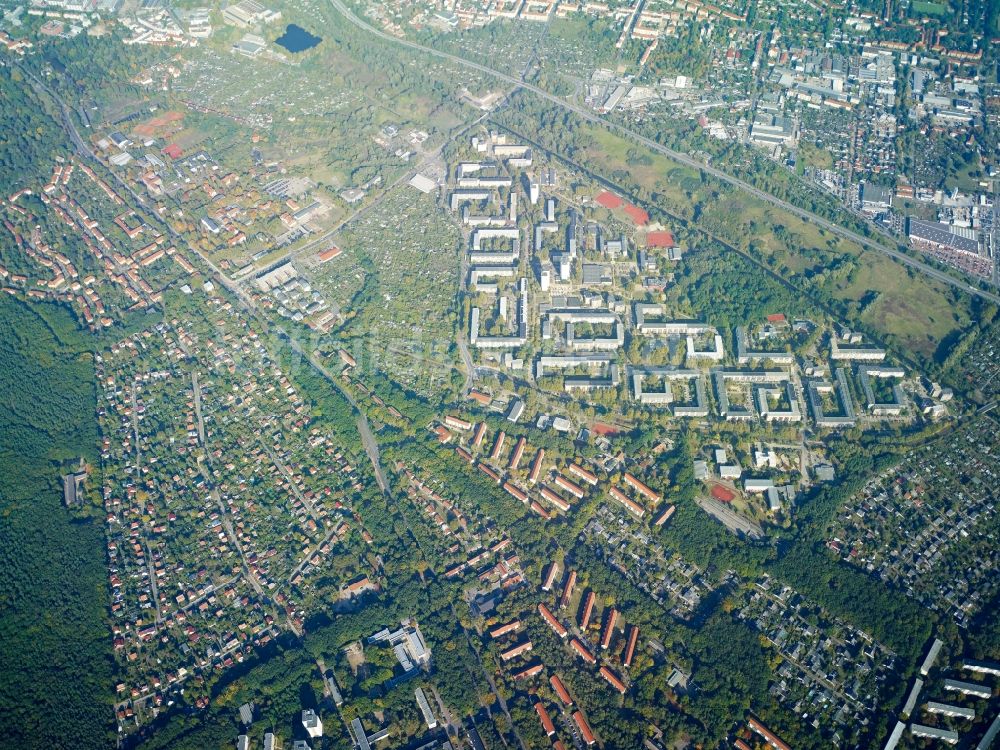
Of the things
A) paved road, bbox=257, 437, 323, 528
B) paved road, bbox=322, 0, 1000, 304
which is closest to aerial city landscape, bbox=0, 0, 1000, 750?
paved road, bbox=257, 437, 323, 528

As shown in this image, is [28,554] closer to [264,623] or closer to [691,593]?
[264,623]

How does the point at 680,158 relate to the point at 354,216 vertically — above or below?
above

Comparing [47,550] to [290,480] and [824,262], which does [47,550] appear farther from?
[824,262]

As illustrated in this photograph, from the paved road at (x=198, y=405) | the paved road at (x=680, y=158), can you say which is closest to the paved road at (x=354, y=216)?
the paved road at (x=680, y=158)

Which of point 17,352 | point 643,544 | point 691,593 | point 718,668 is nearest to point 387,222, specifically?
point 17,352

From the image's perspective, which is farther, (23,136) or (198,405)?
(23,136)

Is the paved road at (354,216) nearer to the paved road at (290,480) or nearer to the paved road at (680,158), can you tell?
the paved road at (680,158)

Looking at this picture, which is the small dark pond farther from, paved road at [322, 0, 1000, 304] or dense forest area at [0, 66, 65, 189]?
dense forest area at [0, 66, 65, 189]

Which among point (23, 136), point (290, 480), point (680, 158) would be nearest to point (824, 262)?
A: point (680, 158)
